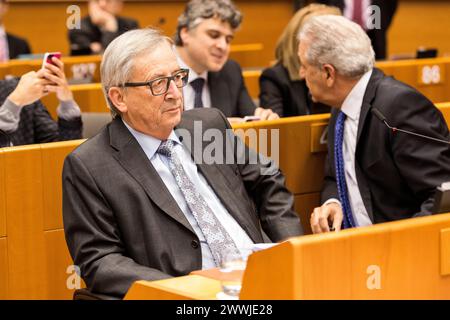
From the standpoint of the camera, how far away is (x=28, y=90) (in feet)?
13.1

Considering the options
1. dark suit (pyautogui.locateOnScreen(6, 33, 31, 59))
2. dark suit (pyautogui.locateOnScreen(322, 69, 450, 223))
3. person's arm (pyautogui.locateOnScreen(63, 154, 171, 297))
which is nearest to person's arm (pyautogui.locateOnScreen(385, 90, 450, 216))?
dark suit (pyautogui.locateOnScreen(322, 69, 450, 223))

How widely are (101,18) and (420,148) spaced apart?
221 inches

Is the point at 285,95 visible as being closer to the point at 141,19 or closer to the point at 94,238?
the point at 94,238

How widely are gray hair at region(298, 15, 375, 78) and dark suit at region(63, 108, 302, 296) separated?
0.83 meters

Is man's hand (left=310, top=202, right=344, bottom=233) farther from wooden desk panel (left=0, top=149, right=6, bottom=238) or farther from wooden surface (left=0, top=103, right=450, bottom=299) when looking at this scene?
wooden desk panel (left=0, top=149, right=6, bottom=238)

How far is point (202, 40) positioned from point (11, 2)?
500 centimetres

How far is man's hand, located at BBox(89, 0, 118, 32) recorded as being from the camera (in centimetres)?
830

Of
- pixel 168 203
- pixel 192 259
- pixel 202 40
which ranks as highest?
pixel 202 40

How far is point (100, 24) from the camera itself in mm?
8344

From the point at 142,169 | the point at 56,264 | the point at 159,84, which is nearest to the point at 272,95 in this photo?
the point at 56,264

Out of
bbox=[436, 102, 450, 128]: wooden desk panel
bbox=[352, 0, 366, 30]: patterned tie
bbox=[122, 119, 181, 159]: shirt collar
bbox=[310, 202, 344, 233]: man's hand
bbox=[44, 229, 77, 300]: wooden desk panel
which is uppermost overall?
bbox=[352, 0, 366, 30]: patterned tie

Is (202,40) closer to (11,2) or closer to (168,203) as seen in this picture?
(168,203)

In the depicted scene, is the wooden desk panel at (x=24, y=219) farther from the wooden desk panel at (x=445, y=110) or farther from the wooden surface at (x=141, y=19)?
the wooden surface at (x=141, y=19)

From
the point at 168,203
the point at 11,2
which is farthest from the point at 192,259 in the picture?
the point at 11,2
